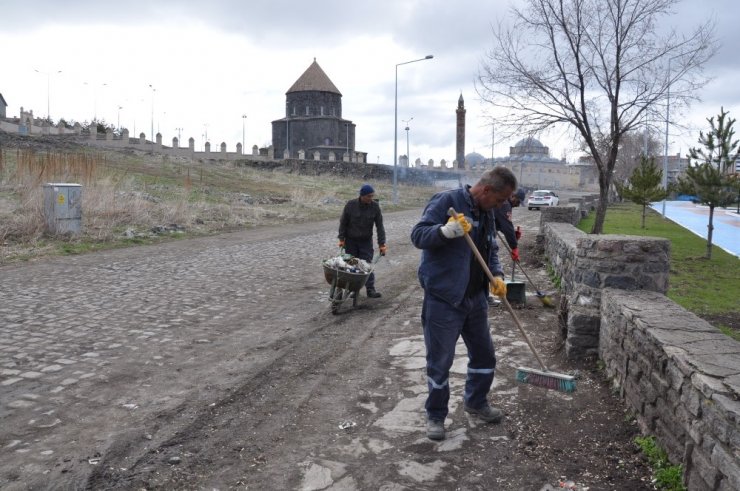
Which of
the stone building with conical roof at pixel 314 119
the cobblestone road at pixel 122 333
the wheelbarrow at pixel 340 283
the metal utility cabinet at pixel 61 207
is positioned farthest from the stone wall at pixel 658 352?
the stone building with conical roof at pixel 314 119

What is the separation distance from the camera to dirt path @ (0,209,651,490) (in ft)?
12.8

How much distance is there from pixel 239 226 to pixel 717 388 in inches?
728

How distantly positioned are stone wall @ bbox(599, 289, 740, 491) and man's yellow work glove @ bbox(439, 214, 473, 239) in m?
1.48

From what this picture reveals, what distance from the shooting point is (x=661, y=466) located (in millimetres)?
3836

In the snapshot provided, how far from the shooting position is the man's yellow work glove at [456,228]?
411 cm

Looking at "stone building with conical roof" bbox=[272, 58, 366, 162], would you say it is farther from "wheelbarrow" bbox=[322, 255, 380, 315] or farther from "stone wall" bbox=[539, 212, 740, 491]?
"stone wall" bbox=[539, 212, 740, 491]

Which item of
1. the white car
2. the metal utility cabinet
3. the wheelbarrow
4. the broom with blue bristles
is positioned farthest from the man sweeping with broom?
the white car

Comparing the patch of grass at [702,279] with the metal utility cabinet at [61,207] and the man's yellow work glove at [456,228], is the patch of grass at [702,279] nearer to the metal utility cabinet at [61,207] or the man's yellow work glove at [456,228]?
the man's yellow work glove at [456,228]

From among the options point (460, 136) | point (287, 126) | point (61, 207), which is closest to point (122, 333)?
point (61, 207)

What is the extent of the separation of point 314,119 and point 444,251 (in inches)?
2825

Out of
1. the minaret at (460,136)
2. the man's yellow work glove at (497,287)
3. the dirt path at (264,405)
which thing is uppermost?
the minaret at (460,136)

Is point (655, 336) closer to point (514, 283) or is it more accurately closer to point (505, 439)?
point (505, 439)

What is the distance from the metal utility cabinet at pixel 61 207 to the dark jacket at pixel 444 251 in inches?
504

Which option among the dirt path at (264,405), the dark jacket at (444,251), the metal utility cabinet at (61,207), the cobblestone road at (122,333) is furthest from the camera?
the metal utility cabinet at (61,207)
